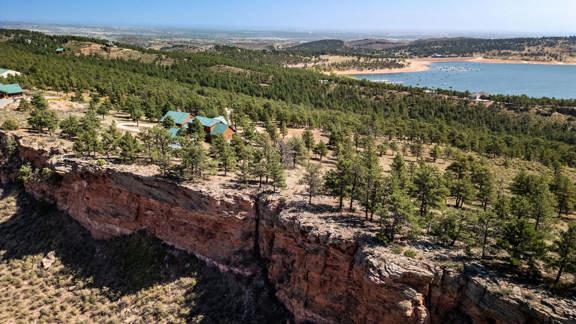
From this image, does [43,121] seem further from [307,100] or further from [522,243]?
[307,100]

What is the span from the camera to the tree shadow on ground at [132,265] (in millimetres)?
39725

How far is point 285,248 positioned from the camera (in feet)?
131

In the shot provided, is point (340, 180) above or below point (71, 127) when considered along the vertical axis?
below

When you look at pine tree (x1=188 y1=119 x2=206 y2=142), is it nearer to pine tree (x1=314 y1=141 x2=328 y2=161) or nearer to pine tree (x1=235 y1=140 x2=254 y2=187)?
pine tree (x1=235 y1=140 x2=254 y2=187)

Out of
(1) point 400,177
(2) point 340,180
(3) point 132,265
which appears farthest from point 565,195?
(3) point 132,265

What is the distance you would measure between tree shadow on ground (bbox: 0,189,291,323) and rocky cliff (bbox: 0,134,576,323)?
1.22m

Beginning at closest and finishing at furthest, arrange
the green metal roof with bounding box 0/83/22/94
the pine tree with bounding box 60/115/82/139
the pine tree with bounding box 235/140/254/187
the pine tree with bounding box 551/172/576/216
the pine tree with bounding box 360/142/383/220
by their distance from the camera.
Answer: the pine tree with bounding box 360/142/383/220 → the pine tree with bounding box 551/172/576/216 → the pine tree with bounding box 235/140/254/187 → the pine tree with bounding box 60/115/82/139 → the green metal roof with bounding box 0/83/22/94

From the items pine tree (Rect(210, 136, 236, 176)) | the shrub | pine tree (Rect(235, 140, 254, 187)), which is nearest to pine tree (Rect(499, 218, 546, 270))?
pine tree (Rect(235, 140, 254, 187))

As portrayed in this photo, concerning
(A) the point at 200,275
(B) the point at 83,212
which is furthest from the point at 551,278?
(B) the point at 83,212

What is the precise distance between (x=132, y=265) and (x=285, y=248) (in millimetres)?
19456

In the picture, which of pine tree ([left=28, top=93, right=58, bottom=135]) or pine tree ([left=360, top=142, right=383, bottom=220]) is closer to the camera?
pine tree ([left=360, top=142, right=383, bottom=220])

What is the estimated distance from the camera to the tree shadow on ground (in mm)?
39725

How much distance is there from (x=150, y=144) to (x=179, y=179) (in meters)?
12.7

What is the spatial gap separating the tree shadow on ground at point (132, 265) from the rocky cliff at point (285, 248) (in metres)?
1.22
